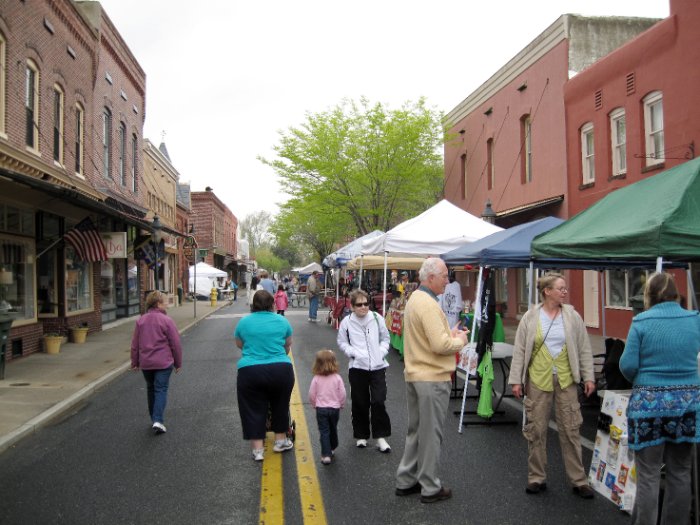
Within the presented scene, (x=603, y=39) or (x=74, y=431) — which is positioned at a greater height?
(x=603, y=39)

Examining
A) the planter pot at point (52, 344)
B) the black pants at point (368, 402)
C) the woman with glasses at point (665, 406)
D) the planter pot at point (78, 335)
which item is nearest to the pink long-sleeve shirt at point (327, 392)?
the black pants at point (368, 402)

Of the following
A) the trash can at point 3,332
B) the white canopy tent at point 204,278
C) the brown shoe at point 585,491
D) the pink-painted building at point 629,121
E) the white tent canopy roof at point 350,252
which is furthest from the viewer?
the white canopy tent at point 204,278

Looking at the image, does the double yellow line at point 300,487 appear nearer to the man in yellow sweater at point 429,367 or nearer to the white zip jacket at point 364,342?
the man in yellow sweater at point 429,367

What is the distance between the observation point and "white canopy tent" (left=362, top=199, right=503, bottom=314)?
12.0 meters

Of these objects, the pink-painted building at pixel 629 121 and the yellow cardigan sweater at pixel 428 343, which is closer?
the yellow cardigan sweater at pixel 428 343

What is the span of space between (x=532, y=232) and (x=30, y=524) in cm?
684

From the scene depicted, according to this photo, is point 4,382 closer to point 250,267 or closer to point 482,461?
point 482,461

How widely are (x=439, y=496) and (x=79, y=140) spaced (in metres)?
15.9

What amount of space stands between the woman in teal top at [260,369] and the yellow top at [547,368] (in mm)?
2202

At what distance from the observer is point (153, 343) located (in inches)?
272

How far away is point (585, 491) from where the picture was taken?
4.81 metres

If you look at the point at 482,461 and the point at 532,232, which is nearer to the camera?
the point at 482,461

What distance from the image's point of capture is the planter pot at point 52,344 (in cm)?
1340

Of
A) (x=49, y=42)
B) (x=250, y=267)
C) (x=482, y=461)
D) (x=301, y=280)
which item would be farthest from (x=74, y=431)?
(x=250, y=267)
